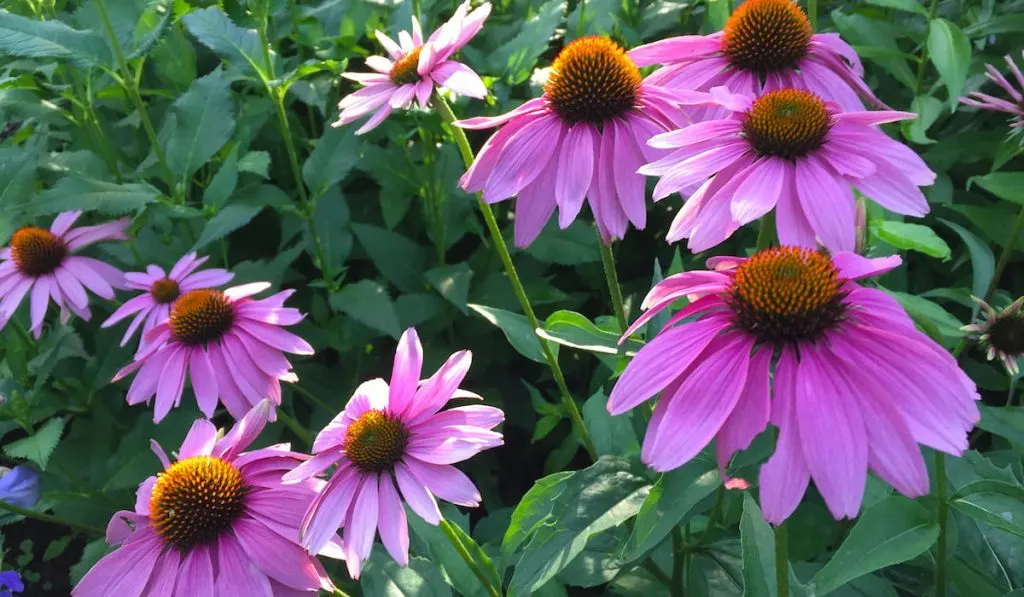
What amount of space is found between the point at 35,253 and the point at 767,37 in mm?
1573

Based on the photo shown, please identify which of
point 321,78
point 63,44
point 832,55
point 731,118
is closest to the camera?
point 731,118

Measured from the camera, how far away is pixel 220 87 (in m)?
1.92

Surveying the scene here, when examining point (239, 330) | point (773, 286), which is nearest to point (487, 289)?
point (239, 330)

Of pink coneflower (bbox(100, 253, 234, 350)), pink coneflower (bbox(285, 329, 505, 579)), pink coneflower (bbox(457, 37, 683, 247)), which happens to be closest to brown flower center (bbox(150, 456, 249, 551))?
pink coneflower (bbox(285, 329, 505, 579))

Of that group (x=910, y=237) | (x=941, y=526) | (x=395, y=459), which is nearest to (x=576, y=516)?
(x=395, y=459)

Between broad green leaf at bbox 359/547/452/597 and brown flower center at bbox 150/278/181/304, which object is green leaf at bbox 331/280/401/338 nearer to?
brown flower center at bbox 150/278/181/304

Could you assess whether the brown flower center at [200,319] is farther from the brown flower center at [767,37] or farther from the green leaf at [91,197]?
the brown flower center at [767,37]

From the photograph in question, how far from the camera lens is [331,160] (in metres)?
1.84

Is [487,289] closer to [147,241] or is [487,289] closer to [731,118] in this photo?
[147,241]

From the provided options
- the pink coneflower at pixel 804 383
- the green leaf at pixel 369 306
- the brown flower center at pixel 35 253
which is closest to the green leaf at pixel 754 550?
the pink coneflower at pixel 804 383

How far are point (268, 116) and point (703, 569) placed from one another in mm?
1633

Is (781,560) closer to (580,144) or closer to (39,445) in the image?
(580,144)

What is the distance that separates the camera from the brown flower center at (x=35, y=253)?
1768mm

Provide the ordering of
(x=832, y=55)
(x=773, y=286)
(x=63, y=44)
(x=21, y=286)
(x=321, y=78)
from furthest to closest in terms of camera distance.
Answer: (x=321, y=78) → (x=21, y=286) → (x=63, y=44) → (x=832, y=55) → (x=773, y=286)
